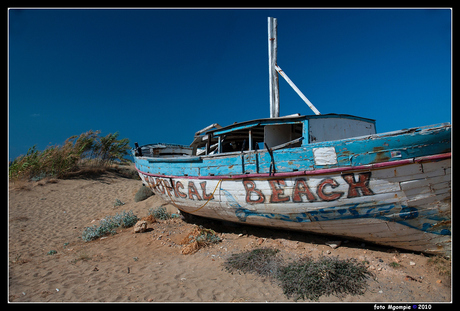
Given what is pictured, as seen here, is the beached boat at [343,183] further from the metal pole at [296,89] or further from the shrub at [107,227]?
the shrub at [107,227]

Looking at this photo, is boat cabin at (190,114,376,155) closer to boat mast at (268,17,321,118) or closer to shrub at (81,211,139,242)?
boat mast at (268,17,321,118)

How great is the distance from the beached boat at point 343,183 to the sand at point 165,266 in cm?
55

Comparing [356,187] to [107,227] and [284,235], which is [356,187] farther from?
[107,227]

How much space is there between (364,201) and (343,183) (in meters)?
0.43

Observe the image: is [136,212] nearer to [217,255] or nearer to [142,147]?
[142,147]

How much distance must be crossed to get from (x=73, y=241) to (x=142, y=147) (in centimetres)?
509

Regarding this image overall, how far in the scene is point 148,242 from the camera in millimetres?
6457

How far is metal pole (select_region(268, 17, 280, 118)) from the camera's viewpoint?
302 inches

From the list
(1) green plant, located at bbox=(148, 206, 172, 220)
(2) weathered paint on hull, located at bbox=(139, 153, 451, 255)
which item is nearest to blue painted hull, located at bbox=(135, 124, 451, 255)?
(2) weathered paint on hull, located at bbox=(139, 153, 451, 255)

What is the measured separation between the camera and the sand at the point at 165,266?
367 centimetres

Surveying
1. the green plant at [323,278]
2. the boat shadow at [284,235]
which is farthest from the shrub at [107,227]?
the green plant at [323,278]

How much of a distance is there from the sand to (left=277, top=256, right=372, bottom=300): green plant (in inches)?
5.0

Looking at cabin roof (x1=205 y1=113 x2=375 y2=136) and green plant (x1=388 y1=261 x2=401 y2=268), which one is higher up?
cabin roof (x1=205 y1=113 x2=375 y2=136)

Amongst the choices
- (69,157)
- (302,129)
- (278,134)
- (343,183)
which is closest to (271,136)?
(278,134)
